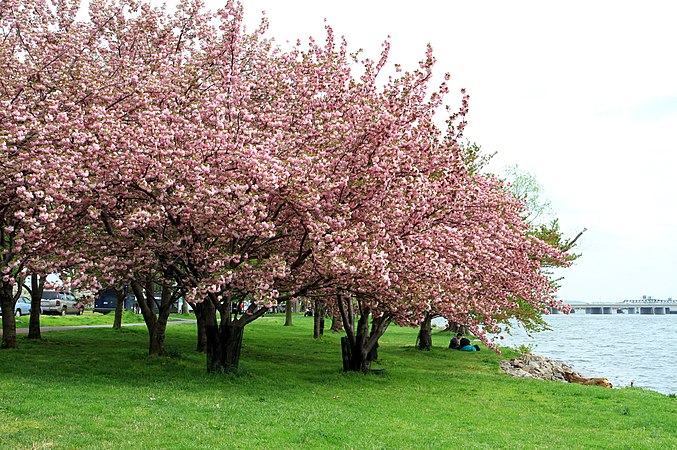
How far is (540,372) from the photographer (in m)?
32.9

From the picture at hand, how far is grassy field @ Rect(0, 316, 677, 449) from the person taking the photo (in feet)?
37.3

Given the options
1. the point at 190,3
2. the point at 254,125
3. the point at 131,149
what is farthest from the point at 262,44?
the point at 131,149

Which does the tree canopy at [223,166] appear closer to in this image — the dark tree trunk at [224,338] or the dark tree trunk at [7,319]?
the dark tree trunk at [224,338]

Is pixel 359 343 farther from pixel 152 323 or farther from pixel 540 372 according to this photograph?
pixel 540 372

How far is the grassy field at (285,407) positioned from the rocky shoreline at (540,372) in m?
7.08

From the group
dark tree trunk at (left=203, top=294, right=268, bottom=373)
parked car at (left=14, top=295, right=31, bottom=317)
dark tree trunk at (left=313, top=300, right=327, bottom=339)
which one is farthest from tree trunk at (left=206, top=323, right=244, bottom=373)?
parked car at (left=14, top=295, right=31, bottom=317)

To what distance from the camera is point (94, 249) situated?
18.0 meters

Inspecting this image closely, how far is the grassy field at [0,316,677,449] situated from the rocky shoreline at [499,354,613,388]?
7.08 m

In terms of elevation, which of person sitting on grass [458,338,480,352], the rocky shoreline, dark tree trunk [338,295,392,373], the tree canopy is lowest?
the rocky shoreline

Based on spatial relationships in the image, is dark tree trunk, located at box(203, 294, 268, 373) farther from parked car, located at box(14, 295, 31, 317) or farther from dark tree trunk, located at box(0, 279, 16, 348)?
parked car, located at box(14, 295, 31, 317)

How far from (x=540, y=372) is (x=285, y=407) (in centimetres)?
2159

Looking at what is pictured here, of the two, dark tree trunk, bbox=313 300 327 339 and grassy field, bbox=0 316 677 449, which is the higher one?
dark tree trunk, bbox=313 300 327 339

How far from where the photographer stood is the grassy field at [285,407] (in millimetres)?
11383

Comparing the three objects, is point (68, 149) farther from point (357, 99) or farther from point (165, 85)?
point (357, 99)
